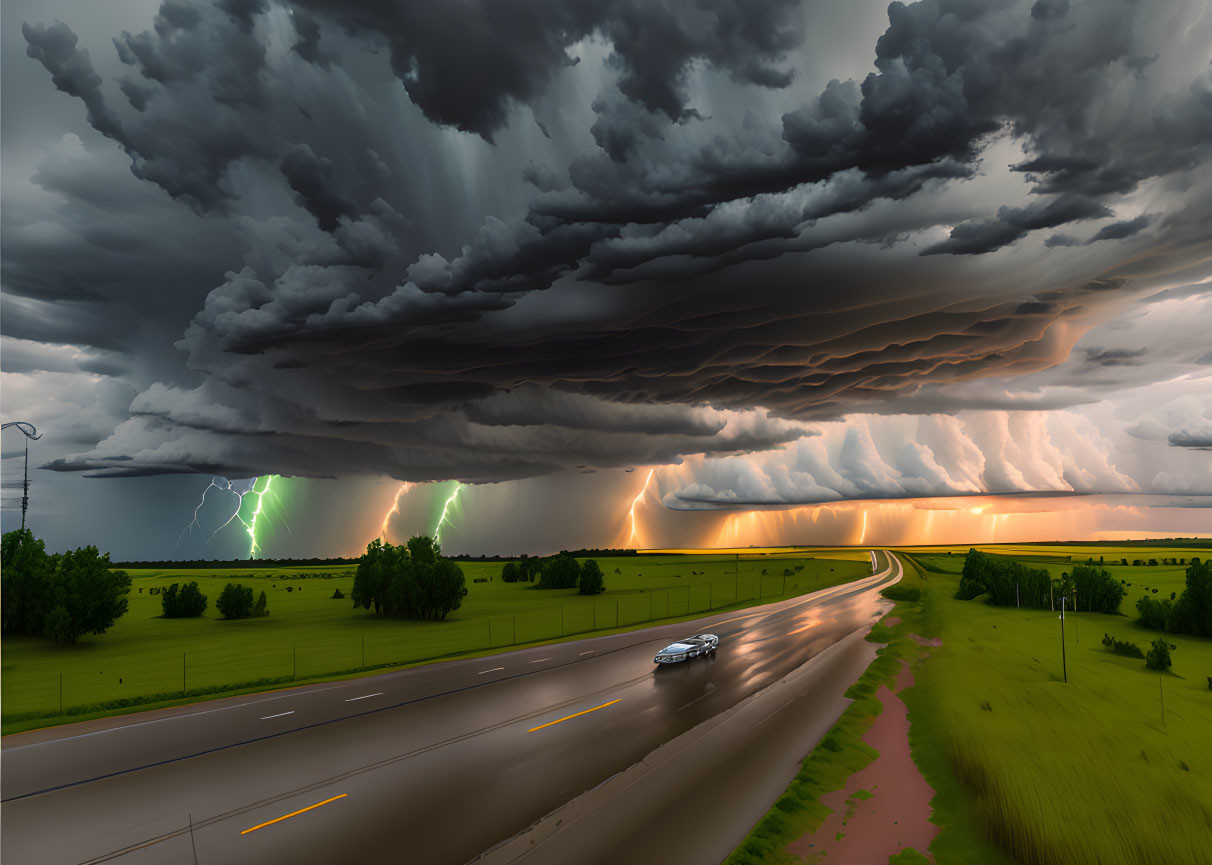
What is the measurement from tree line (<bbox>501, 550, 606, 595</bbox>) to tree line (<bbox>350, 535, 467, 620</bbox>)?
41099 millimetres

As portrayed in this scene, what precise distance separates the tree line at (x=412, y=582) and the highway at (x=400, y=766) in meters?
56.2

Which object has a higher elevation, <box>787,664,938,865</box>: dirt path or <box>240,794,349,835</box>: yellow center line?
<box>240,794,349,835</box>: yellow center line

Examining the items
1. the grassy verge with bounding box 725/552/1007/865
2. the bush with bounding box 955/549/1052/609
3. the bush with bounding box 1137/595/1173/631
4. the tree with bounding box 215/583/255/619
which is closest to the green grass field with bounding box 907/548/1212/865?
the grassy verge with bounding box 725/552/1007/865

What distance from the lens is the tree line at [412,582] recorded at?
97125 mm

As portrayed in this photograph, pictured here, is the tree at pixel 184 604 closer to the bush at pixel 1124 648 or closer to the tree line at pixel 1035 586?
the bush at pixel 1124 648

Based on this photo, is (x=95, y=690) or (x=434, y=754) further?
(x=95, y=690)

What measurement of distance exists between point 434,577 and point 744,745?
7894cm

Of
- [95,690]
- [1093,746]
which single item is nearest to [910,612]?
[1093,746]

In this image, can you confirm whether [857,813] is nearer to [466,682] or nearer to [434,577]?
[466,682]

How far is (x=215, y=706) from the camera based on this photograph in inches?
1419

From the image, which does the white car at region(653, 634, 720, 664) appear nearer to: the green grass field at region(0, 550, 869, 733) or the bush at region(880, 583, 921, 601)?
the green grass field at region(0, 550, 869, 733)

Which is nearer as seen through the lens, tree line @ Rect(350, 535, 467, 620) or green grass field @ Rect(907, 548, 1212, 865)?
green grass field @ Rect(907, 548, 1212, 865)

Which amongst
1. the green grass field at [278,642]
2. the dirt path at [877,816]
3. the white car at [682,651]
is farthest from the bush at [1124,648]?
the green grass field at [278,642]

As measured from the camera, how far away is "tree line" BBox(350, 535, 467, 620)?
9712 centimetres
